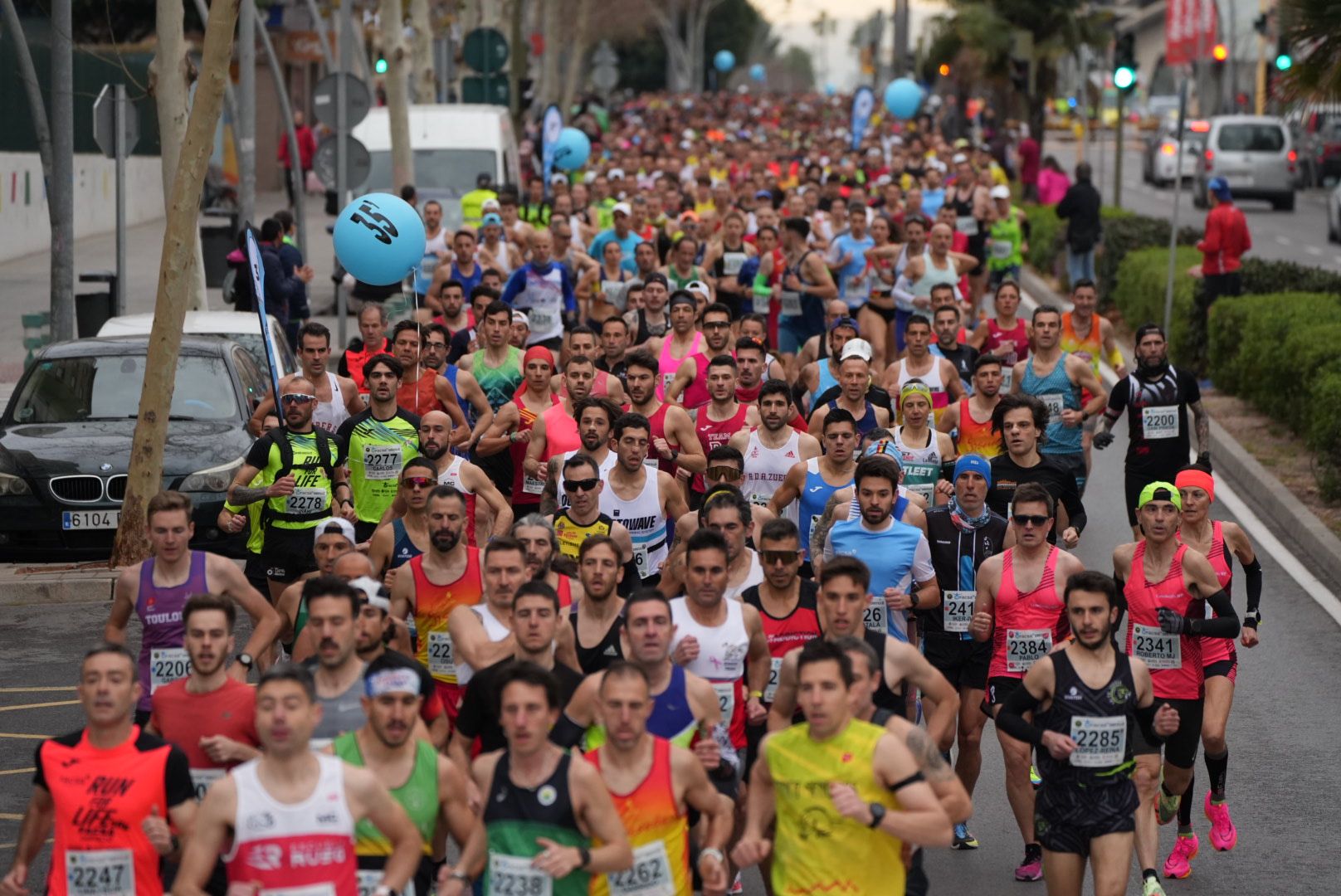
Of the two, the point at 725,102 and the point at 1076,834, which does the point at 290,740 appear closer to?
the point at 1076,834

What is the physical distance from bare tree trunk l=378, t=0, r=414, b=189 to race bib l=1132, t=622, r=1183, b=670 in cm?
1869

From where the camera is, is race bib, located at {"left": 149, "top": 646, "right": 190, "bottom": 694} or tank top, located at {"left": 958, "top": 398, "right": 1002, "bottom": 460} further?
tank top, located at {"left": 958, "top": 398, "right": 1002, "bottom": 460}

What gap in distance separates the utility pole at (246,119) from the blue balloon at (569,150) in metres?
9.81

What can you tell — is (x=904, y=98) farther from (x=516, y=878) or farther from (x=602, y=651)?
(x=516, y=878)

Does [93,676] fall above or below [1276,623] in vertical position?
above

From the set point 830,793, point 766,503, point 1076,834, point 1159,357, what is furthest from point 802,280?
point 830,793

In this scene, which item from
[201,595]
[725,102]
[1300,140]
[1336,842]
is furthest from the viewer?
[725,102]

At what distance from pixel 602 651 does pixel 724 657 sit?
1.66 ft

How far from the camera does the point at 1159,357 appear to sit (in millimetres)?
12789

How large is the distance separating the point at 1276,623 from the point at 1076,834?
584 cm

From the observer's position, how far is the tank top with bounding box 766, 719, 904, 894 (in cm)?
626

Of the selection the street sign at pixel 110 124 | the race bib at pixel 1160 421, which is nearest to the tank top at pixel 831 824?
the race bib at pixel 1160 421

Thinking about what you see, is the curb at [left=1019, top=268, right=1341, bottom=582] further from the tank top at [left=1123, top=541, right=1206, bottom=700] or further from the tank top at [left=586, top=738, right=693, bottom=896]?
the tank top at [left=586, top=738, right=693, bottom=896]

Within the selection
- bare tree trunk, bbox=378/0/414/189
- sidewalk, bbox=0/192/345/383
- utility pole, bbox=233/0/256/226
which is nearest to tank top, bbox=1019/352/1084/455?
sidewalk, bbox=0/192/345/383
